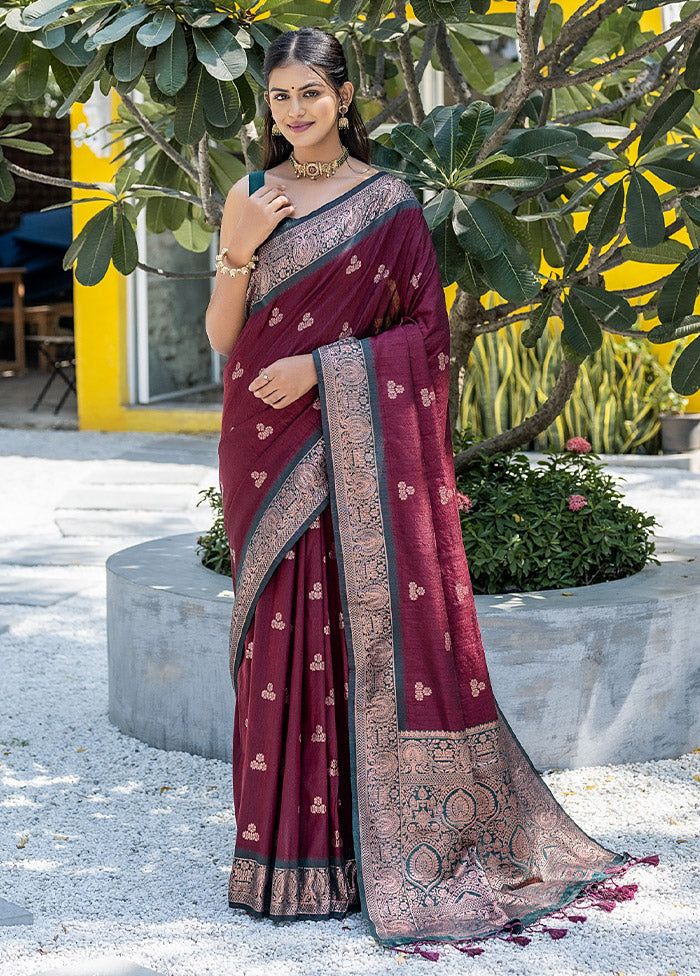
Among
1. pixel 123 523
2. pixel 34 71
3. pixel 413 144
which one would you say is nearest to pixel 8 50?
pixel 34 71

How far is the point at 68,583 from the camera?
627 centimetres

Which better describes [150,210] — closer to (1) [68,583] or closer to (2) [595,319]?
(2) [595,319]

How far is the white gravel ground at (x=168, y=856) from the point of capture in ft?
9.16

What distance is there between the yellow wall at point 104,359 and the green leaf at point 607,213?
277 inches

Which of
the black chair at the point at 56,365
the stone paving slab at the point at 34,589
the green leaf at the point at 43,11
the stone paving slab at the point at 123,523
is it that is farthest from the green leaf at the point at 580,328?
the black chair at the point at 56,365

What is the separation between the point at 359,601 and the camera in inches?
115

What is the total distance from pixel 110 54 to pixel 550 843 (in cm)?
217

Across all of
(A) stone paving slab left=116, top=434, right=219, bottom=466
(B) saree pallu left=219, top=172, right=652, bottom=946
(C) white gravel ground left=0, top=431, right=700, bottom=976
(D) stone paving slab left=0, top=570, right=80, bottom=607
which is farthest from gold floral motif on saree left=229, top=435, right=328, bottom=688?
(A) stone paving slab left=116, top=434, right=219, bottom=466

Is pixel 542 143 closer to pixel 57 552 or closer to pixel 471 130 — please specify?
pixel 471 130

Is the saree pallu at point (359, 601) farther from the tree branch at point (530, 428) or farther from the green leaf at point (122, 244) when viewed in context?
the tree branch at point (530, 428)

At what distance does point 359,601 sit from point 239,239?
803mm

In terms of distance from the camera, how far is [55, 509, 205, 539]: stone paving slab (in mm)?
7180

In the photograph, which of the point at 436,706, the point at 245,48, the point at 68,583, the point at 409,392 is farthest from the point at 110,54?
the point at 68,583

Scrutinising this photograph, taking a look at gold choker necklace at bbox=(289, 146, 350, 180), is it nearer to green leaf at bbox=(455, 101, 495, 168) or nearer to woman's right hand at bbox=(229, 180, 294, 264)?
woman's right hand at bbox=(229, 180, 294, 264)
